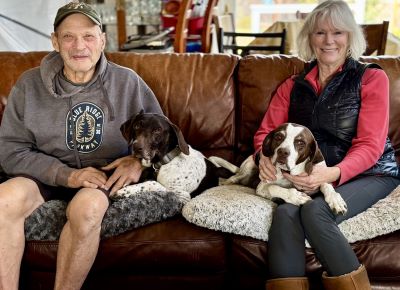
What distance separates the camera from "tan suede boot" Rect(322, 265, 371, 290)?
166 cm

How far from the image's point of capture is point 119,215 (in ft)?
6.36

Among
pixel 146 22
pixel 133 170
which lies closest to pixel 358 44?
pixel 133 170

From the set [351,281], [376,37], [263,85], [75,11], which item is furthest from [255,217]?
[376,37]

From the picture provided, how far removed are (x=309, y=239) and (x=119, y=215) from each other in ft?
2.53

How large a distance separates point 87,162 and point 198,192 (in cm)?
56

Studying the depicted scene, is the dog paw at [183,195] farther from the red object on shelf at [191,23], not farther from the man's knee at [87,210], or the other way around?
the red object on shelf at [191,23]

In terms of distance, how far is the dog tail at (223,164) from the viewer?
2.49 m

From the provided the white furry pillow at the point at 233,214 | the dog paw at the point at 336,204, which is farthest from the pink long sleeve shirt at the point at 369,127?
the white furry pillow at the point at 233,214

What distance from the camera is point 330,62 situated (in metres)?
2.22

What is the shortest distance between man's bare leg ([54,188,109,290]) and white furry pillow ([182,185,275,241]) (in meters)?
0.38

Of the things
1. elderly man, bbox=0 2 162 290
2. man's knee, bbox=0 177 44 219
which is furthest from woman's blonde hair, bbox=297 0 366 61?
man's knee, bbox=0 177 44 219

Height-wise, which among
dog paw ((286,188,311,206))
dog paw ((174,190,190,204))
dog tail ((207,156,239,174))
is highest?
dog paw ((286,188,311,206))

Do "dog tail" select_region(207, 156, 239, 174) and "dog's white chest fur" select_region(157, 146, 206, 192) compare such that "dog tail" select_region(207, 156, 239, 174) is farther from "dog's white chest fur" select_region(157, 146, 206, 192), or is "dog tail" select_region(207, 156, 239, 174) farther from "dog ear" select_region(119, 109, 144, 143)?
"dog ear" select_region(119, 109, 144, 143)

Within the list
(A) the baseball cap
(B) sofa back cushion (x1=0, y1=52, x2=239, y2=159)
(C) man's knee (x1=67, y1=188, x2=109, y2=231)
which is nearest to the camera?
(C) man's knee (x1=67, y1=188, x2=109, y2=231)
